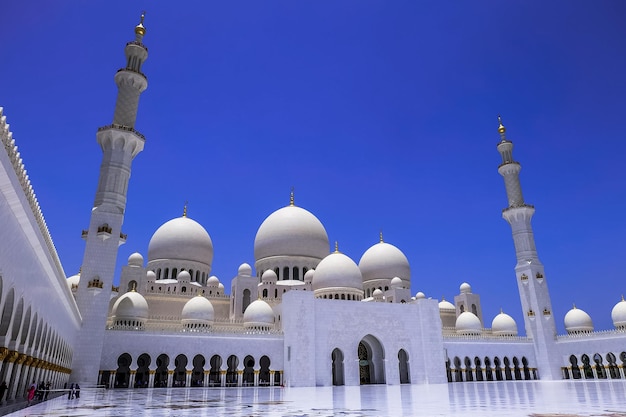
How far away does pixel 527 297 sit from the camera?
30.3 m

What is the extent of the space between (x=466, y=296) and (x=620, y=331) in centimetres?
1057

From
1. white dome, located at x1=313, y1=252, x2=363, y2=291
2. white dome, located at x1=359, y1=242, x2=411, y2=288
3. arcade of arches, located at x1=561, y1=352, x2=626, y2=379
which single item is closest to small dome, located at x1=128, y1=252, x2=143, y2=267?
white dome, located at x1=313, y1=252, x2=363, y2=291

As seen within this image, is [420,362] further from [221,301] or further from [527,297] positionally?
[221,301]

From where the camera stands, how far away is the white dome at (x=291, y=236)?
106 ft

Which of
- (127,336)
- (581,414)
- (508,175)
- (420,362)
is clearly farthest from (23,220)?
(508,175)

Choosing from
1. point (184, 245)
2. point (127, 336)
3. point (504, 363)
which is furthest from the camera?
point (184, 245)

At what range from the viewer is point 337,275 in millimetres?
27062

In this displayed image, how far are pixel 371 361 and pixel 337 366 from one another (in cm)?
253

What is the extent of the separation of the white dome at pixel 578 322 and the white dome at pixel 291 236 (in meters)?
17.5

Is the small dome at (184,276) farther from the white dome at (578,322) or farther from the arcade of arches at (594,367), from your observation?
the white dome at (578,322)

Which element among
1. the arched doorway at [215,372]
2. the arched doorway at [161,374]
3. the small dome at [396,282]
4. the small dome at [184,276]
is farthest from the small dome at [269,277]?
the small dome at [396,282]

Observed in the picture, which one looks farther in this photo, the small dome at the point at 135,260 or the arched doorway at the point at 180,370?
the small dome at the point at 135,260

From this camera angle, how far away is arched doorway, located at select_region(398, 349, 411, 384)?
25.7 m

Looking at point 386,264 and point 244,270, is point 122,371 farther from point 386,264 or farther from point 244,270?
point 386,264
